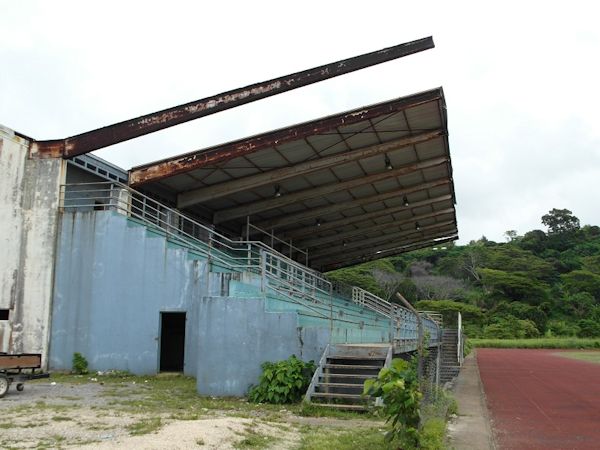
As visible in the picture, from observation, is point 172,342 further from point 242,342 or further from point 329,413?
point 329,413

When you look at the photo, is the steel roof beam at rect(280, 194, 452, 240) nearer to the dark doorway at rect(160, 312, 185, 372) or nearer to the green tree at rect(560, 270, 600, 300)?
the dark doorway at rect(160, 312, 185, 372)

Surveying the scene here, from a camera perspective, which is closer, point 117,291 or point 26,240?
point 26,240

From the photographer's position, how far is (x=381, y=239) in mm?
38594

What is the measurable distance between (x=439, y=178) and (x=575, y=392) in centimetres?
1046

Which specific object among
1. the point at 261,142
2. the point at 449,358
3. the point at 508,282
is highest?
the point at 261,142

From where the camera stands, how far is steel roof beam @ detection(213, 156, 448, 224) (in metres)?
23.4

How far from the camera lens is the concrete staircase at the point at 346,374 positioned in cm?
1124

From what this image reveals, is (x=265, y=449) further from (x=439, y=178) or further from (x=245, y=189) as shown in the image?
(x=439, y=178)

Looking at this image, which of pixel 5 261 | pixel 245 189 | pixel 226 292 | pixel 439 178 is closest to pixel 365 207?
pixel 439 178

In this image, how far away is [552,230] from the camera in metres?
98.0

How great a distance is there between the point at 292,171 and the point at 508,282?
57167 mm

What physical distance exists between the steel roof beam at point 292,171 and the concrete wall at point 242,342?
28.3ft

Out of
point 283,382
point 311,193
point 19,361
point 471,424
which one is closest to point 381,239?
point 311,193

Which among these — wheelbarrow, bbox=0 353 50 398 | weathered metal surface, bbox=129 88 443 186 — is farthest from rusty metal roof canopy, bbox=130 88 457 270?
wheelbarrow, bbox=0 353 50 398
